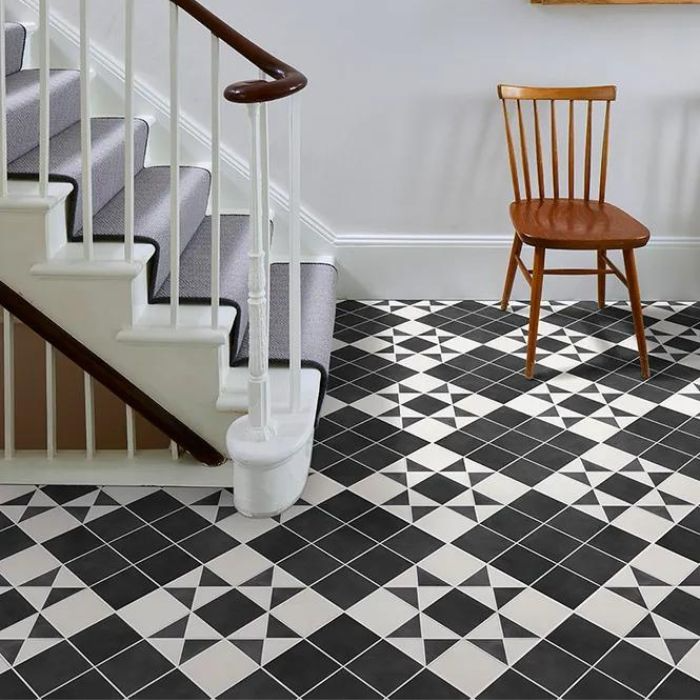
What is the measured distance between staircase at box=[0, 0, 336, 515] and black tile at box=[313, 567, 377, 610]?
318 millimetres

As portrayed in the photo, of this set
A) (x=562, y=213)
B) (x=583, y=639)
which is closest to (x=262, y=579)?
(x=583, y=639)

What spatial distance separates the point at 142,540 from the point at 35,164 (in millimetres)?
1160

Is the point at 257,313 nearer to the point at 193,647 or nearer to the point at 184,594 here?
the point at 184,594

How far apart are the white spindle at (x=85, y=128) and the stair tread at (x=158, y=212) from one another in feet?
0.44

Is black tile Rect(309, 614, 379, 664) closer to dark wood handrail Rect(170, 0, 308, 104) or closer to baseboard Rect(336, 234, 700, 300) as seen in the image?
dark wood handrail Rect(170, 0, 308, 104)

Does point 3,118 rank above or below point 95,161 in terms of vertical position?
above

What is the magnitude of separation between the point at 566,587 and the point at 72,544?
121 centimetres

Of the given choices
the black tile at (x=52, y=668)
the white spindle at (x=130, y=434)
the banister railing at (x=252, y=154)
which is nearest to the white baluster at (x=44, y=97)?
the banister railing at (x=252, y=154)

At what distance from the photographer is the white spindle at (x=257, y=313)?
239cm

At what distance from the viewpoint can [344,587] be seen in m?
2.32

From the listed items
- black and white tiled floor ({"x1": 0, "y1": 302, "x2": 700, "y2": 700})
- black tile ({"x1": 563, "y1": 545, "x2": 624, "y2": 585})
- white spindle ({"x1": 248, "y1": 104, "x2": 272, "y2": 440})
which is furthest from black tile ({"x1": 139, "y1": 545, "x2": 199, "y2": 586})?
black tile ({"x1": 563, "y1": 545, "x2": 624, "y2": 585})

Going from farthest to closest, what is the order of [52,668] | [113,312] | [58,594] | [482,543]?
[113,312] → [482,543] → [58,594] → [52,668]

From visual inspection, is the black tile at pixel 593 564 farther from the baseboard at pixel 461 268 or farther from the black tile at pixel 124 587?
the baseboard at pixel 461 268

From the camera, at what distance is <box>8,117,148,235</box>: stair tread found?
2.82m
